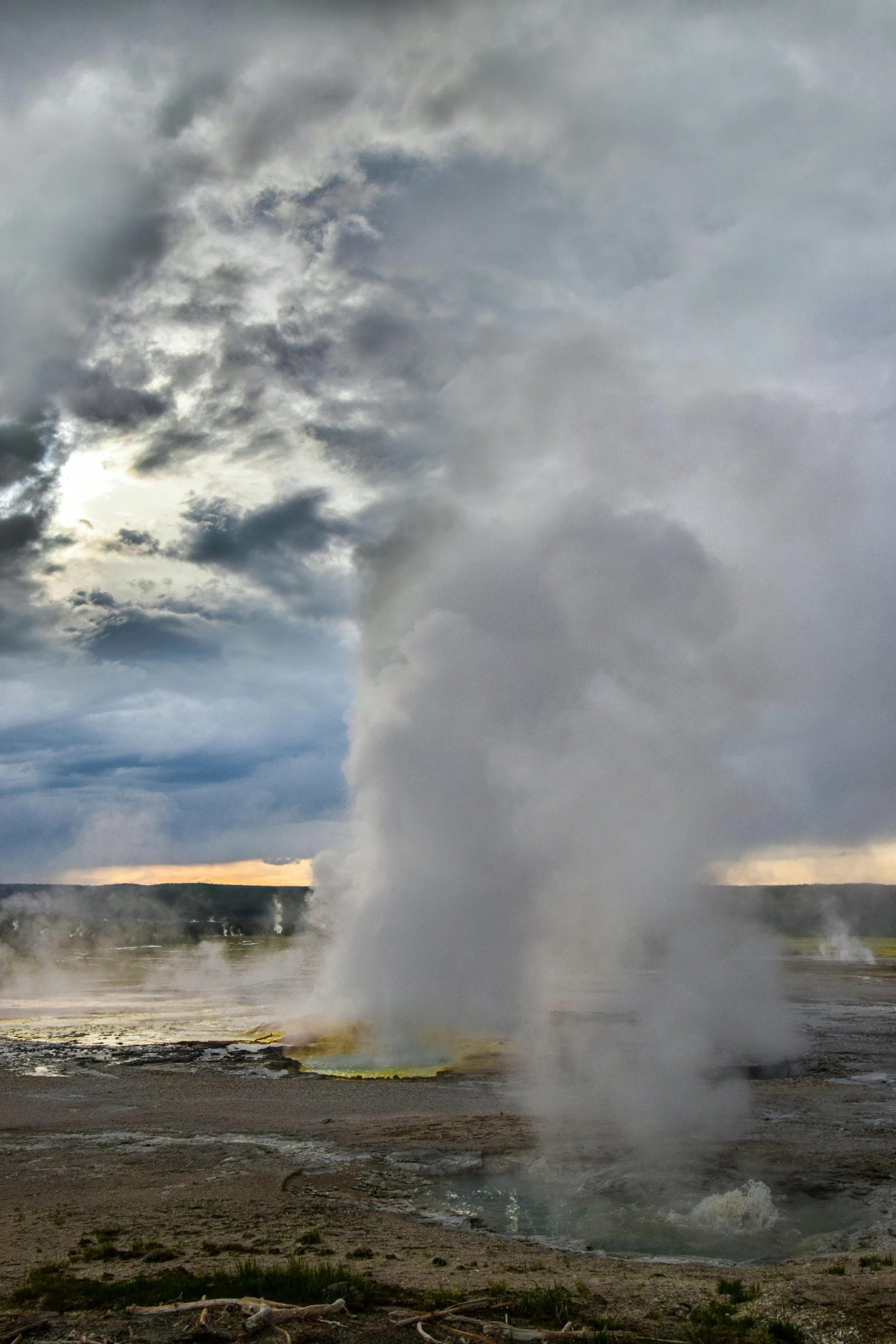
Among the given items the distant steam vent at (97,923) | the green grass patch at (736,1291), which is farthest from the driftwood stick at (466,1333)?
the distant steam vent at (97,923)

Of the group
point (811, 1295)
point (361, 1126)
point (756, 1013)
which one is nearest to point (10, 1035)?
point (361, 1126)

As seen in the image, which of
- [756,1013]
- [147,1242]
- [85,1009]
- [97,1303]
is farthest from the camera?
[85,1009]

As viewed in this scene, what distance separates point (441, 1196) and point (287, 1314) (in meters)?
8.71

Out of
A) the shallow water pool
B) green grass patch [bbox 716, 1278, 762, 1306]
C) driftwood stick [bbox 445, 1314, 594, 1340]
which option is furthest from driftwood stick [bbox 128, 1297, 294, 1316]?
the shallow water pool

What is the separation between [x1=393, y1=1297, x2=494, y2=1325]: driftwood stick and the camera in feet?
37.2

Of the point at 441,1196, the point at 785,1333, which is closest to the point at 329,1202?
the point at 441,1196

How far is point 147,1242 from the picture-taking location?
15648 mm

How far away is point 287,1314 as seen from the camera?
1141 cm

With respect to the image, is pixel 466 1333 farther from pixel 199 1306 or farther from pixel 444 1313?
pixel 199 1306

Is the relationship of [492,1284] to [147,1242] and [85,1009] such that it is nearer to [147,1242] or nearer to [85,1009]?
[147,1242]

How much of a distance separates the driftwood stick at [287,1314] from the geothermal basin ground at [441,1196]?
1.80ft

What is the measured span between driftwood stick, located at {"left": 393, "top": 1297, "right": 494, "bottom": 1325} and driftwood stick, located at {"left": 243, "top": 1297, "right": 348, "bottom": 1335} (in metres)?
0.91

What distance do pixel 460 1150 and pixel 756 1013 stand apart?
2655cm

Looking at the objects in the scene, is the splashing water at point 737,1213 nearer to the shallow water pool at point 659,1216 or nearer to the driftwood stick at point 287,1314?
the shallow water pool at point 659,1216
